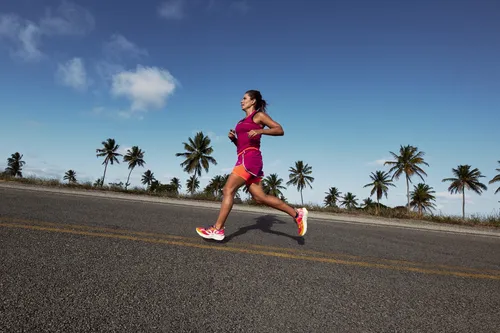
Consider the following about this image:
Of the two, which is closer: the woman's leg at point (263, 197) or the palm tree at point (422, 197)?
the woman's leg at point (263, 197)

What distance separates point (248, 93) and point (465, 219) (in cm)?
1065

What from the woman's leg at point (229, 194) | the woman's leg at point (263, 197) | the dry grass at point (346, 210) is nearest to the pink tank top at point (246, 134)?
the woman's leg at point (229, 194)

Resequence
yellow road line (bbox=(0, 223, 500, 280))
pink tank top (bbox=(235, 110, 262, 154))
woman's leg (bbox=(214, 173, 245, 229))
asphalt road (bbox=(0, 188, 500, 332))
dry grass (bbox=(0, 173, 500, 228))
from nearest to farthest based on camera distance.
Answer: asphalt road (bbox=(0, 188, 500, 332))
yellow road line (bbox=(0, 223, 500, 280))
woman's leg (bbox=(214, 173, 245, 229))
pink tank top (bbox=(235, 110, 262, 154))
dry grass (bbox=(0, 173, 500, 228))

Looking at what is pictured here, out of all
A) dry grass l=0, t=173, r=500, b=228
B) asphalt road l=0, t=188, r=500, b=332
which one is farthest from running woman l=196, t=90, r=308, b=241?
dry grass l=0, t=173, r=500, b=228

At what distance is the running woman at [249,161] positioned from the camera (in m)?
3.71

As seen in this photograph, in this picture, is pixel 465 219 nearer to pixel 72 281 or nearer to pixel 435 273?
pixel 435 273

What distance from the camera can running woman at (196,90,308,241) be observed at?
3.71 metres

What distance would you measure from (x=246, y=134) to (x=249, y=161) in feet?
1.25

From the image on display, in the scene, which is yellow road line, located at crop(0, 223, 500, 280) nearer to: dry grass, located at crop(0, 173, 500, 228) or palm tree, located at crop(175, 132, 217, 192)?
dry grass, located at crop(0, 173, 500, 228)

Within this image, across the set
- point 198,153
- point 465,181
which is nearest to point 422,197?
point 465,181

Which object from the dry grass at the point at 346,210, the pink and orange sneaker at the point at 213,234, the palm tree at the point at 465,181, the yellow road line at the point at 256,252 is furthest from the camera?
the palm tree at the point at 465,181

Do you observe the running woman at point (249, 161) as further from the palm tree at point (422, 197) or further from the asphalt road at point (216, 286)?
the palm tree at point (422, 197)

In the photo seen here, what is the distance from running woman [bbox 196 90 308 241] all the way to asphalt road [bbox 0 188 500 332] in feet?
1.09

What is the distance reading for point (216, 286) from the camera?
82.0 inches
